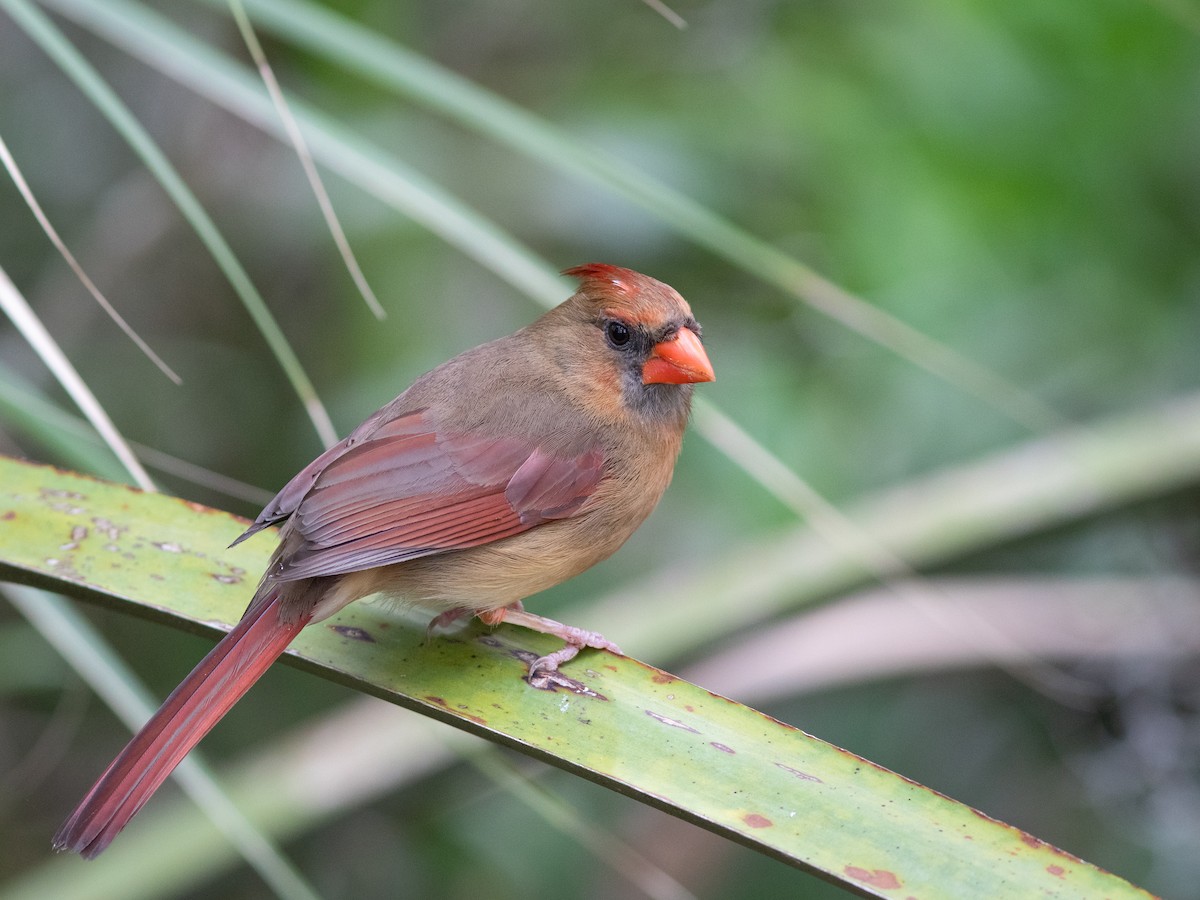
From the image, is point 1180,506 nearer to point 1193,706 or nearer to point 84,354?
point 1193,706

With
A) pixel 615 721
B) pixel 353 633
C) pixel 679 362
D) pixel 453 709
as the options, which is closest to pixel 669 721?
pixel 615 721

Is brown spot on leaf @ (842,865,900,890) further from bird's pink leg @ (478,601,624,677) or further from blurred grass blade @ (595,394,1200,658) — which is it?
blurred grass blade @ (595,394,1200,658)

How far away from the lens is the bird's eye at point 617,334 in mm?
2043

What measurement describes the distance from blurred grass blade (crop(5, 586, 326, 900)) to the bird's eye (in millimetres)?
883

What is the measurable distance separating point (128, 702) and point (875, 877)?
2.89 feet

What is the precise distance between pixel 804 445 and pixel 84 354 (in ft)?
5.48

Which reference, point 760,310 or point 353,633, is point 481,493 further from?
point 760,310

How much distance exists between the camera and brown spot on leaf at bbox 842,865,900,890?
108 cm

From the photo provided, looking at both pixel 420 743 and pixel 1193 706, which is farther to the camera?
pixel 1193 706

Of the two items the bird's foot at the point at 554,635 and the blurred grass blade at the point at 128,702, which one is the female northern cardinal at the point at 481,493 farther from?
the blurred grass blade at the point at 128,702

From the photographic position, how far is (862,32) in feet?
9.87

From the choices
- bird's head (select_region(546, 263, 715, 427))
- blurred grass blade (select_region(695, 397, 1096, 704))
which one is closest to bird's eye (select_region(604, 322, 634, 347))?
bird's head (select_region(546, 263, 715, 427))

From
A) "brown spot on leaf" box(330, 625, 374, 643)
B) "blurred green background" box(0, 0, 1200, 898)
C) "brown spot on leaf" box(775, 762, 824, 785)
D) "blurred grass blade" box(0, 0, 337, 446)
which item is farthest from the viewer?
"blurred green background" box(0, 0, 1200, 898)

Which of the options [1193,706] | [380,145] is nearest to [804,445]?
[1193,706]
